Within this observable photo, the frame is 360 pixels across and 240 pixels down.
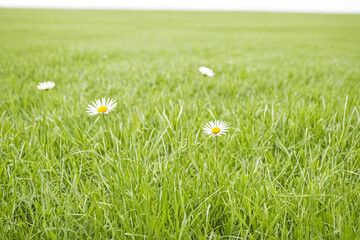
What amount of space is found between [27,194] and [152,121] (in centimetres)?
89

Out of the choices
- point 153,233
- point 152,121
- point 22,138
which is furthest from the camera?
point 152,121

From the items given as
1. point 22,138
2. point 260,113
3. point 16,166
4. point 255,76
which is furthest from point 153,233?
point 255,76

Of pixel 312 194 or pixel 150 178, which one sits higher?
pixel 312 194

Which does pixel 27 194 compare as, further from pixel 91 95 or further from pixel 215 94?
pixel 215 94

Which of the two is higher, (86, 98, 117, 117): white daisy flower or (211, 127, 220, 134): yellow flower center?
(86, 98, 117, 117): white daisy flower

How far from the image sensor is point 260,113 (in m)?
1.86

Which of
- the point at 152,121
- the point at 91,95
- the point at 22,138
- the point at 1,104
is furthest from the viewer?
the point at 91,95

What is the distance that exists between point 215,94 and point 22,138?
1636 millimetres

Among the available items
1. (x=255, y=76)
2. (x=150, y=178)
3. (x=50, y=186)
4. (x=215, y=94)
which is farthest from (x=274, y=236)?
(x=255, y=76)

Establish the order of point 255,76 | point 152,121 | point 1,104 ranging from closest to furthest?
point 152,121 → point 1,104 → point 255,76

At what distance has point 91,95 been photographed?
7.94 feet

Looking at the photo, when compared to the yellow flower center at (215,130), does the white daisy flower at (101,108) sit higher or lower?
higher

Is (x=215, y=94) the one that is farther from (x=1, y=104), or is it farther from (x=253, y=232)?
(x=1, y=104)

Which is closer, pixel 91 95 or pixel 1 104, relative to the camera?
pixel 1 104
